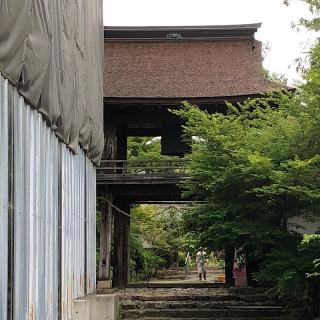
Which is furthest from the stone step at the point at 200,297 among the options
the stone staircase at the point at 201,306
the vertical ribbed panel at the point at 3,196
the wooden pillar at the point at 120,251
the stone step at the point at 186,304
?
the vertical ribbed panel at the point at 3,196

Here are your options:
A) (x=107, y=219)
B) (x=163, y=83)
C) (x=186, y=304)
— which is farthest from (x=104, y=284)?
(x=163, y=83)

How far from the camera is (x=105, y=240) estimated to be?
19875 millimetres

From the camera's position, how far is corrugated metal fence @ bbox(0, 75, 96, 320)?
6824mm

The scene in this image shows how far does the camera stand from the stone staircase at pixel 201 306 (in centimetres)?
1644

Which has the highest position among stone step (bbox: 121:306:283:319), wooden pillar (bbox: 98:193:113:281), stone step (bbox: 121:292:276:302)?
wooden pillar (bbox: 98:193:113:281)

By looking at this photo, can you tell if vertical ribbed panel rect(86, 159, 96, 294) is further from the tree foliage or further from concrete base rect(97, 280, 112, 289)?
concrete base rect(97, 280, 112, 289)

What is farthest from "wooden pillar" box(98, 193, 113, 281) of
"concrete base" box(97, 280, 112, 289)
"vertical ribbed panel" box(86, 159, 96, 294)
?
"vertical ribbed panel" box(86, 159, 96, 294)

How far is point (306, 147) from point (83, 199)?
17.0 ft

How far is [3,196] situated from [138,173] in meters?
13.2

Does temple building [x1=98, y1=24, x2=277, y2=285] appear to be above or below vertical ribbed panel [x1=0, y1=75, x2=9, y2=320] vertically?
above

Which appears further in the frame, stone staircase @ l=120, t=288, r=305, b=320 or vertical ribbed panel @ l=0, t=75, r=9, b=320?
stone staircase @ l=120, t=288, r=305, b=320

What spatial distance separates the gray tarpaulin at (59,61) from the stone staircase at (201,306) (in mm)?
4610

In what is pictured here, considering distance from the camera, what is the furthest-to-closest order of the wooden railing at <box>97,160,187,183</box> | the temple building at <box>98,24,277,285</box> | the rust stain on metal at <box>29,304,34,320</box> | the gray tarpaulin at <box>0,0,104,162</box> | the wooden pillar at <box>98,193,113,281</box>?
the temple building at <box>98,24,277,285</box> → the wooden pillar at <box>98,193,113,281</box> → the wooden railing at <box>97,160,187,183</box> → the rust stain on metal at <box>29,304,34,320</box> → the gray tarpaulin at <box>0,0,104,162</box>

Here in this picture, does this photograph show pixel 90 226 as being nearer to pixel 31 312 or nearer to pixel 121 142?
pixel 31 312
